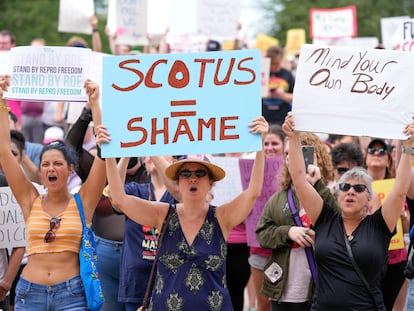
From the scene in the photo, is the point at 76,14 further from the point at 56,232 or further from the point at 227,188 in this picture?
the point at 56,232

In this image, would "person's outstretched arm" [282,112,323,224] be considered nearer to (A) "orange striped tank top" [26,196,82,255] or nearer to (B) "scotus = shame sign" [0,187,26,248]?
(A) "orange striped tank top" [26,196,82,255]

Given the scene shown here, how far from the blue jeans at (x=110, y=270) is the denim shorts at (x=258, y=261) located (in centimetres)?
120

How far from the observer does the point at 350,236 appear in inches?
263

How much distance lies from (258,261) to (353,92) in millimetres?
2345

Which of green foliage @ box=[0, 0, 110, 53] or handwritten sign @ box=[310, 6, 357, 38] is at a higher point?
handwritten sign @ box=[310, 6, 357, 38]

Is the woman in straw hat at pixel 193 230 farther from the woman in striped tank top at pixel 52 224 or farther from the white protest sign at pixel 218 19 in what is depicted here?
the white protest sign at pixel 218 19

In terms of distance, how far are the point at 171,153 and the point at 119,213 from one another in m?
1.69

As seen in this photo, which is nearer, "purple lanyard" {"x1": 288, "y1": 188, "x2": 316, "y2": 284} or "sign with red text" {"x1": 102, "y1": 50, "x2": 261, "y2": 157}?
"sign with red text" {"x1": 102, "y1": 50, "x2": 261, "y2": 157}

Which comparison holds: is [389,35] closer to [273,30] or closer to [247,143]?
[247,143]

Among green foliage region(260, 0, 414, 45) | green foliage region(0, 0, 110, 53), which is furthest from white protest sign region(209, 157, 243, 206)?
green foliage region(260, 0, 414, 45)

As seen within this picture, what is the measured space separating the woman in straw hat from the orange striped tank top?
1.65ft

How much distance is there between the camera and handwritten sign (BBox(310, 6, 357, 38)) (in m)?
16.9

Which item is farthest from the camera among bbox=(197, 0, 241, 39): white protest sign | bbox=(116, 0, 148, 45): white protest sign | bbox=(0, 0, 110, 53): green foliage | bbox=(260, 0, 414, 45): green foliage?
bbox=(260, 0, 414, 45): green foliage

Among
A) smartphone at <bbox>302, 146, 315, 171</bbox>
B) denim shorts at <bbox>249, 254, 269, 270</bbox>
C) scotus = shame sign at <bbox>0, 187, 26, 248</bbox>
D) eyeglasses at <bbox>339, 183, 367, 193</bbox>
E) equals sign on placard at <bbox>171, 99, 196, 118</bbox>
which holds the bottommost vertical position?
denim shorts at <bbox>249, 254, 269, 270</bbox>
